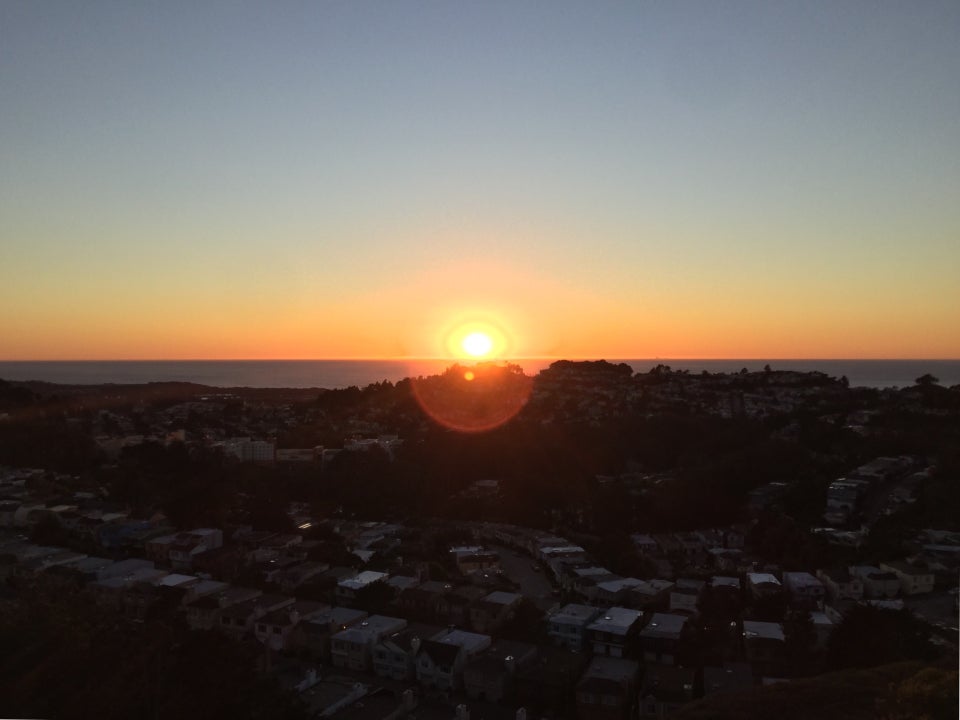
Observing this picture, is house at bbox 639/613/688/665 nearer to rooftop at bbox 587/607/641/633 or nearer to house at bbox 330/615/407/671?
rooftop at bbox 587/607/641/633

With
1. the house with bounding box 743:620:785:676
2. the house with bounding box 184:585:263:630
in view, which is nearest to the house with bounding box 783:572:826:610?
the house with bounding box 743:620:785:676

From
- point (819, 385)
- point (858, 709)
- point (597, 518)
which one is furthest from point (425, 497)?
point (819, 385)

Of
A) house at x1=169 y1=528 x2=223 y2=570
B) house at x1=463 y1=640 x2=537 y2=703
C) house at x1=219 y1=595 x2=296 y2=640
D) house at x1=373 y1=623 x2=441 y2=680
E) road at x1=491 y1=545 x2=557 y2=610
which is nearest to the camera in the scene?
house at x1=463 y1=640 x2=537 y2=703

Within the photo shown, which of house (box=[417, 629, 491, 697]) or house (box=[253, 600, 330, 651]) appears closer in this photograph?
house (box=[417, 629, 491, 697])

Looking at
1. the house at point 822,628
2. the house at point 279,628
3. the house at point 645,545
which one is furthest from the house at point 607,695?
the house at point 645,545

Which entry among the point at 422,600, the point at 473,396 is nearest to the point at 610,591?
the point at 422,600
